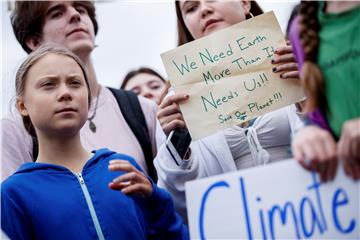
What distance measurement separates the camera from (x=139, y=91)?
12.6 ft

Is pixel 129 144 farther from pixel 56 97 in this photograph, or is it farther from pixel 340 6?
pixel 340 6

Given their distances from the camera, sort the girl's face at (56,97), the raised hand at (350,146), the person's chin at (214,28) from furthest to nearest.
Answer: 1. the person's chin at (214,28)
2. the girl's face at (56,97)
3. the raised hand at (350,146)

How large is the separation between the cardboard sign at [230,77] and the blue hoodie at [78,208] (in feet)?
0.82

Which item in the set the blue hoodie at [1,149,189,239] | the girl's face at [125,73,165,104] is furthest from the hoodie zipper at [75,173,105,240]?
the girl's face at [125,73,165,104]

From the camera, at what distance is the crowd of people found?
1127 millimetres

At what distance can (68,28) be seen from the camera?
7.22 feet

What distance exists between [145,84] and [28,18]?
65.4 inches

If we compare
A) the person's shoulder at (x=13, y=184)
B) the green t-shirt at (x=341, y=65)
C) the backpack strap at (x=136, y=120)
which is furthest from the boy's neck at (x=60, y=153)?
the green t-shirt at (x=341, y=65)

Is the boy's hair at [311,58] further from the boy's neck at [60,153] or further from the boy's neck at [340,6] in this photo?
the boy's neck at [60,153]

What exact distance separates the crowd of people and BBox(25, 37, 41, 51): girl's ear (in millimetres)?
390

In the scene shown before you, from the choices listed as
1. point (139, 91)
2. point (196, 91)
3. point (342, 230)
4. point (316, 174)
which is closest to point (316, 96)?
point (316, 174)

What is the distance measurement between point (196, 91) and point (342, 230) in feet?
2.36

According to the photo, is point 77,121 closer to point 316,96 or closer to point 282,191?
point 282,191

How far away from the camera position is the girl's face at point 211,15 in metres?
1.91
